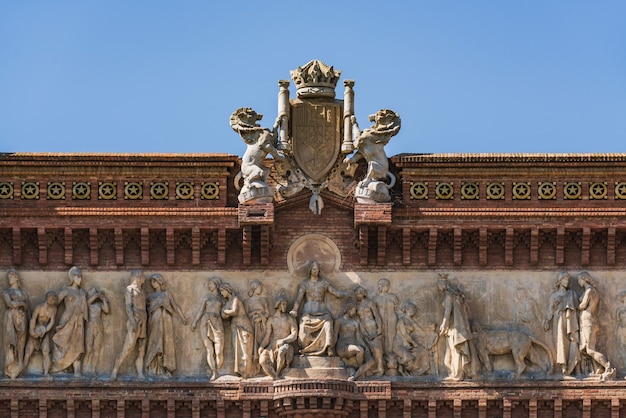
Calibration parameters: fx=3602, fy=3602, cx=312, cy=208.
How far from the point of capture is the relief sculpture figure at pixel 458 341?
211 feet

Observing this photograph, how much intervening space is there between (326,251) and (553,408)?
16.4 ft

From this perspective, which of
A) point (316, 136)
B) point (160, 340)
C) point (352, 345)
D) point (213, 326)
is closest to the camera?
point (352, 345)

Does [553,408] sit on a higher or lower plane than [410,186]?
lower

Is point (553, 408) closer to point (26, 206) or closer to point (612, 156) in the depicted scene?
point (612, 156)

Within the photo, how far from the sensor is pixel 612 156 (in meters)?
65.0

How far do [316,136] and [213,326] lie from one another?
13.0ft

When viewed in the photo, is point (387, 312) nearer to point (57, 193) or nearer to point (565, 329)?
point (565, 329)

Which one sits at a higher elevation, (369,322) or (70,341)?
(369,322)

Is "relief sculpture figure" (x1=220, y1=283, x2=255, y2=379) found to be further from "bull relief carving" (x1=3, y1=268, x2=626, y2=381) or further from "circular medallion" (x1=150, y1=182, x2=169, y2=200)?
"circular medallion" (x1=150, y1=182, x2=169, y2=200)

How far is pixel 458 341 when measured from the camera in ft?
211

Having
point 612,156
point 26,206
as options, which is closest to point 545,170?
point 612,156

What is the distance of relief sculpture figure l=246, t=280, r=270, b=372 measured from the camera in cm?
6450

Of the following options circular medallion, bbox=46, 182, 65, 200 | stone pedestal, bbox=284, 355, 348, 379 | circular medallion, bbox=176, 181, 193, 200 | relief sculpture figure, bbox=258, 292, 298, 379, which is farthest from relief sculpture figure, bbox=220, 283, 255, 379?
circular medallion, bbox=46, 182, 65, 200

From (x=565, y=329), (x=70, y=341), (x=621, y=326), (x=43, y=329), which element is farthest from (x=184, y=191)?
(x=621, y=326)
